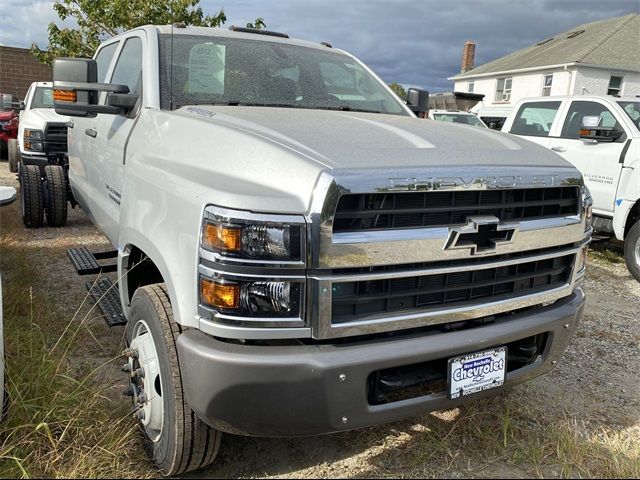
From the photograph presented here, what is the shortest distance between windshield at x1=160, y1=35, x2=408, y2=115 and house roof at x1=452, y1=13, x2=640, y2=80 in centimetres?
2475

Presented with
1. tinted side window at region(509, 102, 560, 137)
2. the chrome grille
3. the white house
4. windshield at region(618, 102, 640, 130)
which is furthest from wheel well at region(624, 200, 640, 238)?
the white house

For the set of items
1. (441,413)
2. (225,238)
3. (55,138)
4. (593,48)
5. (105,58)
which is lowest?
(441,413)

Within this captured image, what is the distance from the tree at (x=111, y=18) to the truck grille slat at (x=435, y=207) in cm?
1224

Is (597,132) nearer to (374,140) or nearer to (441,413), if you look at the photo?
(441,413)

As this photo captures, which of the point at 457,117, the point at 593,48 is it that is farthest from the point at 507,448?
the point at 593,48

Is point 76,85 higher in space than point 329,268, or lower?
higher

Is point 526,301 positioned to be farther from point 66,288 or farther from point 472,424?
point 66,288

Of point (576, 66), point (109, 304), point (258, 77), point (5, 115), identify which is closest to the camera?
point (258, 77)

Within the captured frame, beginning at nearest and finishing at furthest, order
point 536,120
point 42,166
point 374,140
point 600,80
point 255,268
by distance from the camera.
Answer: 1. point 255,268
2. point 374,140
3. point 42,166
4. point 536,120
5. point 600,80

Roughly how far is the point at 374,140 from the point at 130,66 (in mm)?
2170

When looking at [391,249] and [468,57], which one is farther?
[468,57]

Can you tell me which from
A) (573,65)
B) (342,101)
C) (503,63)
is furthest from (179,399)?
(503,63)

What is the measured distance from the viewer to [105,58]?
475 cm

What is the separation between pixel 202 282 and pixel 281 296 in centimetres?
29
